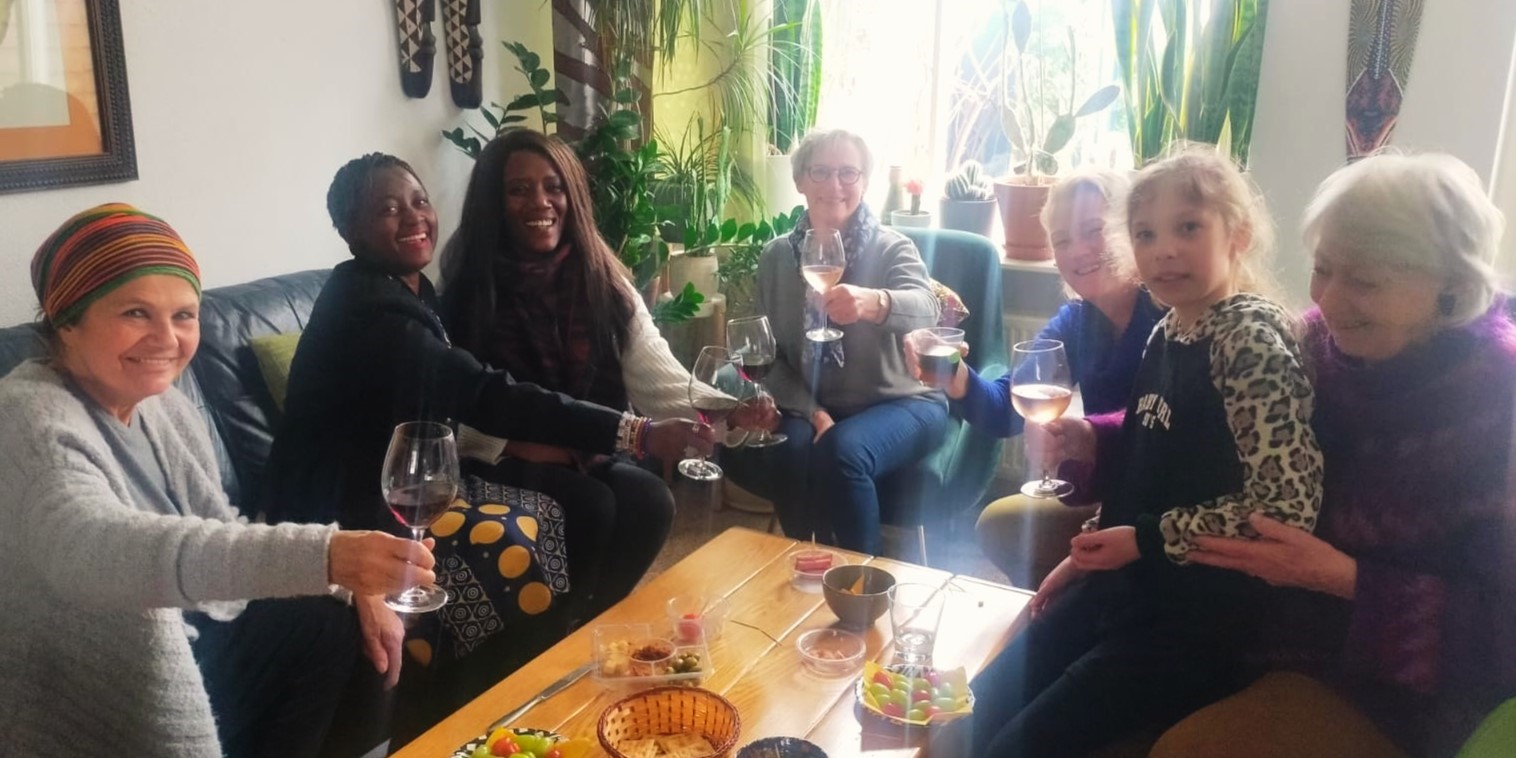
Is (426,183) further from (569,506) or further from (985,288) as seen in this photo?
(985,288)

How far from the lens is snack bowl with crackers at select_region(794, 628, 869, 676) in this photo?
156 centimetres

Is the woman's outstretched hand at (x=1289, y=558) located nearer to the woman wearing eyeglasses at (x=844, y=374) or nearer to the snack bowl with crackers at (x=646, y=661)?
the snack bowl with crackers at (x=646, y=661)

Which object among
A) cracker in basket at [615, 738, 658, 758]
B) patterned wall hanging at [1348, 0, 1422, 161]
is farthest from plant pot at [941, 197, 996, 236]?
cracker in basket at [615, 738, 658, 758]

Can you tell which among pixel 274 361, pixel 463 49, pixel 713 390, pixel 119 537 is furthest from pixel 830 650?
pixel 463 49

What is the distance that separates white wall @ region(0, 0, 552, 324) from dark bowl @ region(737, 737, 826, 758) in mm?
1946

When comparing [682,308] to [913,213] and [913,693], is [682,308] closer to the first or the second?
[913,213]

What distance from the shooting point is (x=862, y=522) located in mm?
2463

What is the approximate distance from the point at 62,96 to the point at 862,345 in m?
1.90

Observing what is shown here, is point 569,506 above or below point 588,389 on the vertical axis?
below

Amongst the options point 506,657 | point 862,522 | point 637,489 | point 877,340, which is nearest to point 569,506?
point 637,489

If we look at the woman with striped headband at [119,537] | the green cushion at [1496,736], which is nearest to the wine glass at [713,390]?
the woman with striped headband at [119,537]

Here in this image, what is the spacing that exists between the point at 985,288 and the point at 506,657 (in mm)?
1626

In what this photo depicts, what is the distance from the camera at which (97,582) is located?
1.28 m

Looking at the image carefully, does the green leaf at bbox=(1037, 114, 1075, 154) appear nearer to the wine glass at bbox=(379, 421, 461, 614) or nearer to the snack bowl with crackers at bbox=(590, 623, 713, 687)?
the snack bowl with crackers at bbox=(590, 623, 713, 687)
